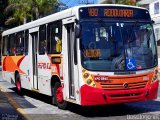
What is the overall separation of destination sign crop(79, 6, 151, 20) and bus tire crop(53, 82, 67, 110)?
97.9 inches

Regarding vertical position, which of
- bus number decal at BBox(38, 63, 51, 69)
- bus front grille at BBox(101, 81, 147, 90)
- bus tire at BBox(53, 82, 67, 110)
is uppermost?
bus number decal at BBox(38, 63, 51, 69)

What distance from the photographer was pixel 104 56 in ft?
37.6

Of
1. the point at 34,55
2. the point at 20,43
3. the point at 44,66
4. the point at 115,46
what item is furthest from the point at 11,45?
the point at 115,46

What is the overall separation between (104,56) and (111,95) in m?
1.02

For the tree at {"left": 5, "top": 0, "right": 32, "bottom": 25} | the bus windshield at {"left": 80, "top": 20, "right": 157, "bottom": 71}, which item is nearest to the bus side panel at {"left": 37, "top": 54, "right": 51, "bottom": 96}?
the bus windshield at {"left": 80, "top": 20, "right": 157, "bottom": 71}

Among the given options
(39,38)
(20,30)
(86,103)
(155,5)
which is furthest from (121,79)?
(155,5)

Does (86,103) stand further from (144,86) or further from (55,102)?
(55,102)

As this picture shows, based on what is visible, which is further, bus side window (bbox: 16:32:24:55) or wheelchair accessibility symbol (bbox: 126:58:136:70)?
bus side window (bbox: 16:32:24:55)

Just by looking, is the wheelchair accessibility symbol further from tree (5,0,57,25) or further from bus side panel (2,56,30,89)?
tree (5,0,57,25)

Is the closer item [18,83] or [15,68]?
[18,83]

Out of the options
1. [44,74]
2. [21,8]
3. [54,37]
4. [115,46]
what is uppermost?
[21,8]

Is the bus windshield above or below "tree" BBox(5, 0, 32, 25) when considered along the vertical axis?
below

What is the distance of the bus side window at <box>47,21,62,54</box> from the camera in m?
12.9

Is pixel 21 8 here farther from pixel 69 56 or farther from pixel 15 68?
pixel 69 56
